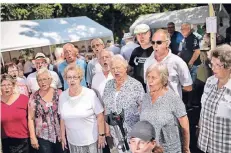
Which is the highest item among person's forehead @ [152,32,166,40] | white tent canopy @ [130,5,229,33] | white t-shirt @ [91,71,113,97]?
white tent canopy @ [130,5,229,33]

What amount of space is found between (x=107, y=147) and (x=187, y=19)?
12.4 metres

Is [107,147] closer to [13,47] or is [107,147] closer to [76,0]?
[76,0]

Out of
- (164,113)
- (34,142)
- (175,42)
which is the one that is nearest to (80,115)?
(34,142)

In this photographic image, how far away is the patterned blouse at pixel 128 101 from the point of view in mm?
2895

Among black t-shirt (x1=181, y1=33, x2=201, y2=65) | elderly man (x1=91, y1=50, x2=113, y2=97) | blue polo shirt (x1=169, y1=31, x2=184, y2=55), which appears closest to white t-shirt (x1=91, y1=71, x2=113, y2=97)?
elderly man (x1=91, y1=50, x2=113, y2=97)

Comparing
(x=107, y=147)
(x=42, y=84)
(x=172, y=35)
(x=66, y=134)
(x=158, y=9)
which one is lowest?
(x=107, y=147)

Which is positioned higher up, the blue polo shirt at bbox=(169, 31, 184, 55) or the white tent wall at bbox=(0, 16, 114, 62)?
the white tent wall at bbox=(0, 16, 114, 62)

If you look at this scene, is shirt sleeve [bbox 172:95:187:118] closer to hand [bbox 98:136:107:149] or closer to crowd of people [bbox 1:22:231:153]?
crowd of people [bbox 1:22:231:153]

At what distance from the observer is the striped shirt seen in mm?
2490

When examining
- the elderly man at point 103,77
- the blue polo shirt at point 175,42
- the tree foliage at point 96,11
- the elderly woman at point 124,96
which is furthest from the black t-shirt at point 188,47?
the tree foliage at point 96,11

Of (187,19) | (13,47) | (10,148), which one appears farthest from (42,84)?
(187,19)

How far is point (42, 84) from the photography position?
319 cm

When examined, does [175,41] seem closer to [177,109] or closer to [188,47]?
[188,47]

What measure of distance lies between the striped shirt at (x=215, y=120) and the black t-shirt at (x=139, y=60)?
1238mm
